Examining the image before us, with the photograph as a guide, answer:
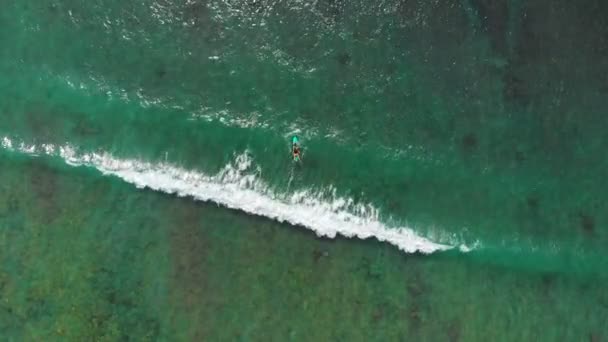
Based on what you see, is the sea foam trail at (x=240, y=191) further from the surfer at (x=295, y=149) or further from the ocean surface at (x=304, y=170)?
the surfer at (x=295, y=149)

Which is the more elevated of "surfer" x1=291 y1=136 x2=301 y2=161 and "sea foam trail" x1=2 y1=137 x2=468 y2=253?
"surfer" x1=291 y1=136 x2=301 y2=161

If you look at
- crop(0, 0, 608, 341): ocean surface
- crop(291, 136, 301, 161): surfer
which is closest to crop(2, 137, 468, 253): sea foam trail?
crop(0, 0, 608, 341): ocean surface

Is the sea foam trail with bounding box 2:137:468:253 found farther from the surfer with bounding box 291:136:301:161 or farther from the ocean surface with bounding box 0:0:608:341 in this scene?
the surfer with bounding box 291:136:301:161

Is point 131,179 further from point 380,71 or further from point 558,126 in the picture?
point 558,126

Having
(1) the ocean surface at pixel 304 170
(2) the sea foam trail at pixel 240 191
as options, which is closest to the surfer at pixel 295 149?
(1) the ocean surface at pixel 304 170

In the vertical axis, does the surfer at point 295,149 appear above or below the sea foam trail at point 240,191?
above

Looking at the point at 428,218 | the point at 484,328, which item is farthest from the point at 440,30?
the point at 484,328
